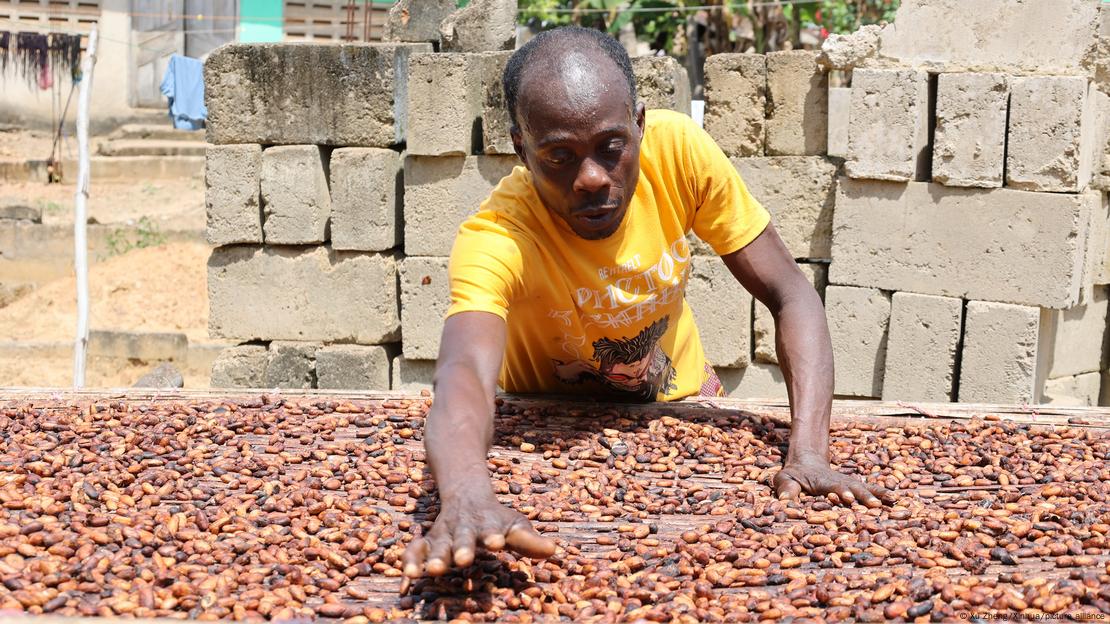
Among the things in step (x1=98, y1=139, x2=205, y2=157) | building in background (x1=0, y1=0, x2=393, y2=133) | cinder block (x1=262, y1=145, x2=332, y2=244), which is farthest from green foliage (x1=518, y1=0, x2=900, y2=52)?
cinder block (x1=262, y1=145, x2=332, y2=244)

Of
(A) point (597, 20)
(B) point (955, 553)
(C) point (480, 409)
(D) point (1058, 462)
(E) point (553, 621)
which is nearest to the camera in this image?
(E) point (553, 621)

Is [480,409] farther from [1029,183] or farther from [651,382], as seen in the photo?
[1029,183]

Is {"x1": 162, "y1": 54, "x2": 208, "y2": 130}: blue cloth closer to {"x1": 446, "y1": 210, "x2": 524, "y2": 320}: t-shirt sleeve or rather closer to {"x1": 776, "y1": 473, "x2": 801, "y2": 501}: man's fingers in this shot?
{"x1": 446, "y1": 210, "x2": 524, "y2": 320}: t-shirt sleeve

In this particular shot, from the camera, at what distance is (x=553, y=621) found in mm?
1921

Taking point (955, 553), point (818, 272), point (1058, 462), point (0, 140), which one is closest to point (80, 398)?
point (955, 553)

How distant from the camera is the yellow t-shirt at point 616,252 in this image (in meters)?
2.68

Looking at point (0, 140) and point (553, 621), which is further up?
point (0, 140)

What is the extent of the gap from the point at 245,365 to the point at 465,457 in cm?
439

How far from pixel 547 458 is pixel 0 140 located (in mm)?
14875

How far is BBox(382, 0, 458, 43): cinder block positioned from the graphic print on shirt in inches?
137

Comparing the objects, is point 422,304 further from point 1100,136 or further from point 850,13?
point 850,13

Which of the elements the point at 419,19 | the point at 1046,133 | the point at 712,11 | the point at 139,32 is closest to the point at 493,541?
the point at 1046,133

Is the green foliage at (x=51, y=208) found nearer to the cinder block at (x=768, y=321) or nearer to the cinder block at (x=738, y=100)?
the cinder block at (x=738, y=100)

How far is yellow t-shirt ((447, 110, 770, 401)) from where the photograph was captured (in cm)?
268
